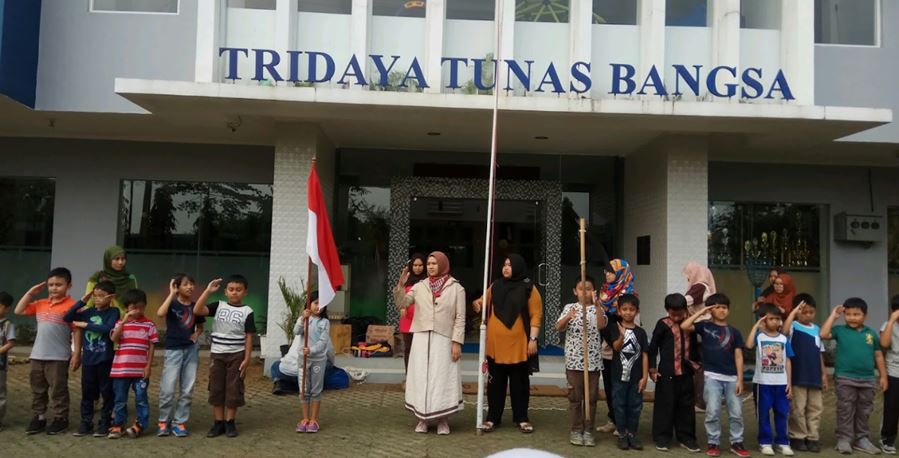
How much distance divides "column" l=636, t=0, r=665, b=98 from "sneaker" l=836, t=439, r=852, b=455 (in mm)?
4927

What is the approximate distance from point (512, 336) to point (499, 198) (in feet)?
17.1

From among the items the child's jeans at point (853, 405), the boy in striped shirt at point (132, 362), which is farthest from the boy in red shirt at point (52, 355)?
the child's jeans at point (853, 405)

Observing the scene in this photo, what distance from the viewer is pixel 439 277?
642 cm

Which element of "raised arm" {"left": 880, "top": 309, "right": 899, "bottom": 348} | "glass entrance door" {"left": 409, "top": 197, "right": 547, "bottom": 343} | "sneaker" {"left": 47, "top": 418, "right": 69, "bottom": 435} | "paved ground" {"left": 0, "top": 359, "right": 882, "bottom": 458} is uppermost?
"glass entrance door" {"left": 409, "top": 197, "right": 547, "bottom": 343}

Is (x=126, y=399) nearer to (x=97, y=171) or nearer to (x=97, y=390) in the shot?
(x=97, y=390)

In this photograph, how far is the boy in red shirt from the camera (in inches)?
240

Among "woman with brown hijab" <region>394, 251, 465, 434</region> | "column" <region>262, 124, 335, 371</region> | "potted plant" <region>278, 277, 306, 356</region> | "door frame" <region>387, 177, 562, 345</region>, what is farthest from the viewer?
"door frame" <region>387, 177, 562, 345</region>

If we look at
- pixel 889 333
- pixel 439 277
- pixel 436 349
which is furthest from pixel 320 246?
pixel 889 333

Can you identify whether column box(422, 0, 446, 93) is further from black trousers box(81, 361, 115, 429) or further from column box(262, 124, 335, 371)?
black trousers box(81, 361, 115, 429)

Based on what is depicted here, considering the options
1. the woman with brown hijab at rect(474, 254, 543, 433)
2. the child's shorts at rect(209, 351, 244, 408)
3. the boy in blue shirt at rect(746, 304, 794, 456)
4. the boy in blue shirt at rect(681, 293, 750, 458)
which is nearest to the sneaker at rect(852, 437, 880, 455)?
the boy in blue shirt at rect(746, 304, 794, 456)

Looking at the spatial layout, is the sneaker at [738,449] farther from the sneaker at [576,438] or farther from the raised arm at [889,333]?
the raised arm at [889,333]

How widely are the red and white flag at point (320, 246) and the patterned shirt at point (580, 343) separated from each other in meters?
2.15

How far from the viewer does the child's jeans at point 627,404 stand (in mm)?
6020

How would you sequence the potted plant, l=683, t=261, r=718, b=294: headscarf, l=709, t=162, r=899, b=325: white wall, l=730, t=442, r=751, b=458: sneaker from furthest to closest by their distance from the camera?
l=709, t=162, r=899, b=325: white wall → the potted plant → l=683, t=261, r=718, b=294: headscarf → l=730, t=442, r=751, b=458: sneaker
